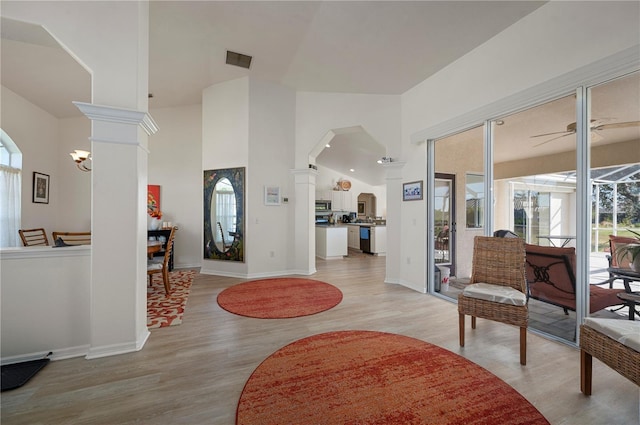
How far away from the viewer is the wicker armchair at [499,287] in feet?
6.93

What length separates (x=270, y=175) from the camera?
16.4ft

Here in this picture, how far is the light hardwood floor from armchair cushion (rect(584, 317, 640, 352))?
0.48 meters

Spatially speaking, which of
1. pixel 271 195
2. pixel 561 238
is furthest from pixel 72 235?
pixel 561 238

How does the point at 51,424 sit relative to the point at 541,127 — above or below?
below

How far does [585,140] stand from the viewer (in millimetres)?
2248

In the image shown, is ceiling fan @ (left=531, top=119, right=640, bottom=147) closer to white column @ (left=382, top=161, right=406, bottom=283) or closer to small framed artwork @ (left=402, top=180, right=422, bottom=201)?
small framed artwork @ (left=402, top=180, right=422, bottom=201)

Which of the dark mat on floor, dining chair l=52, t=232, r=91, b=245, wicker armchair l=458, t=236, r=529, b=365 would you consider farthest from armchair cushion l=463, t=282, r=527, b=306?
dining chair l=52, t=232, r=91, b=245

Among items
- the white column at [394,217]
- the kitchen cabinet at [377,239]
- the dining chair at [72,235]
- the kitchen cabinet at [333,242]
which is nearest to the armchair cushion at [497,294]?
the white column at [394,217]

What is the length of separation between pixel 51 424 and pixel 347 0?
416 centimetres

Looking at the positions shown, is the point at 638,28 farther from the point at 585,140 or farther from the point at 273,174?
the point at 273,174

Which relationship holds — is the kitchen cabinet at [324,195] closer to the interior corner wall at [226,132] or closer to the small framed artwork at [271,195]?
the small framed artwork at [271,195]

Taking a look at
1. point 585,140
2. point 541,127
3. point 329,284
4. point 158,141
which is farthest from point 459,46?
point 158,141

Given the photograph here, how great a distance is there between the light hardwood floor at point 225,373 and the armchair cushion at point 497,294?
0.47 meters

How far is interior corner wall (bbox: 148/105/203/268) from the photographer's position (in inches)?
222
